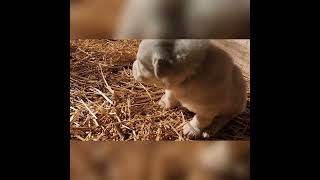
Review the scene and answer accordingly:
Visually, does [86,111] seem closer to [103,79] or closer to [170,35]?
[103,79]

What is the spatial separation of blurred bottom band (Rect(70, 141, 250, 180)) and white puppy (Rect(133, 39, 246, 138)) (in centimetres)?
7

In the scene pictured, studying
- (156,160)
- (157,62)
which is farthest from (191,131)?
(157,62)

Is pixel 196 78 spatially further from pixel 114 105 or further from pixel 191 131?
pixel 114 105

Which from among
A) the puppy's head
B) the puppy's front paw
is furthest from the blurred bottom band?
the puppy's head

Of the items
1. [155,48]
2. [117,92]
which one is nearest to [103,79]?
[117,92]

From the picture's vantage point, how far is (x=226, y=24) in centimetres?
139

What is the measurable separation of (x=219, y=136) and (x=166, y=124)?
0.61 feet

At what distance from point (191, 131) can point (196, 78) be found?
0.18 m

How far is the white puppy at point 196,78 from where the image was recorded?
135 cm

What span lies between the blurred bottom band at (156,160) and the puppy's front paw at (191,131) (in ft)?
0.09

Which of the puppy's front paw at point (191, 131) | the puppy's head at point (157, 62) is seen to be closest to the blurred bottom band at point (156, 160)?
the puppy's front paw at point (191, 131)

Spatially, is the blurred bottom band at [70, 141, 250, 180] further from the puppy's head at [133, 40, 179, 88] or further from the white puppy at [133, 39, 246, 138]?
the puppy's head at [133, 40, 179, 88]

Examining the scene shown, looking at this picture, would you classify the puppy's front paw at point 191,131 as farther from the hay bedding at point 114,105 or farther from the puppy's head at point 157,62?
the puppy's head at point 157,62
